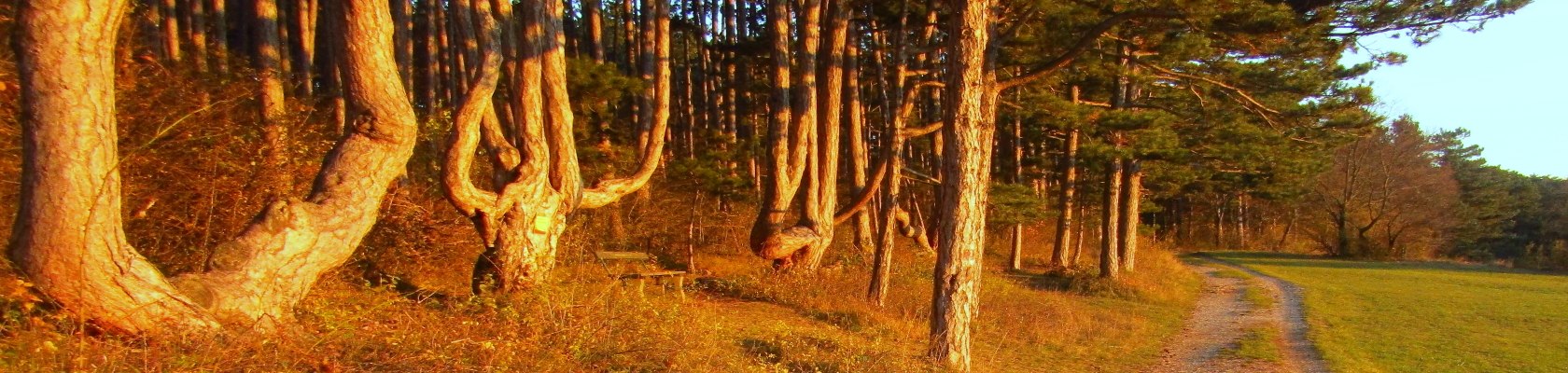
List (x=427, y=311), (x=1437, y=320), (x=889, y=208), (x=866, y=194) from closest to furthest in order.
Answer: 1. (x=427, y=311)
2. (x=889, y=208)
3. (x=866, y=194)
4. (x=1437, y=320)

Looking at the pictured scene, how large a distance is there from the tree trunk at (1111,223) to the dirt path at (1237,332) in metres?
2.03

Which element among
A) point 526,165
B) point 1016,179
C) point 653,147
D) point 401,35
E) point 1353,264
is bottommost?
point 1353,264

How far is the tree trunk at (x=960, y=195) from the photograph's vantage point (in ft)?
31.1

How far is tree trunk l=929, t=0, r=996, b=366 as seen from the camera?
9484mm

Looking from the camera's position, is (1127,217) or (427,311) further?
(1127,217)

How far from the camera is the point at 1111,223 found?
24078 mm

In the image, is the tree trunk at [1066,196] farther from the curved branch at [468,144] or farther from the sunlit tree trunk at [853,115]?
the curved branch at [468,144]

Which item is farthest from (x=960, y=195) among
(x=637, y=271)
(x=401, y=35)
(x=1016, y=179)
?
(x=1016, y=179)

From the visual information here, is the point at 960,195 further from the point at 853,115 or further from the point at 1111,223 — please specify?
the point at 1111,223

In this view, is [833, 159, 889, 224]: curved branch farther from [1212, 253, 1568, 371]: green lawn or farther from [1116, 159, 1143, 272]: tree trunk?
[1116, 159, 1143, 272]: tree trunk

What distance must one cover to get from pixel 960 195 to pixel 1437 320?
13.6m

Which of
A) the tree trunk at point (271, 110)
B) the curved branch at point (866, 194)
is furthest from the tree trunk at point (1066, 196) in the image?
the tree trunk at point (271, 110)

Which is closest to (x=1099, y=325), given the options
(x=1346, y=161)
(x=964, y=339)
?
(x=964, y=339)

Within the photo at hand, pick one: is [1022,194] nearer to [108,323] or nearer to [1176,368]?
[1176,368]
